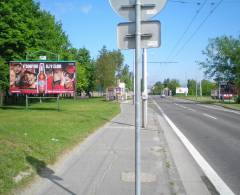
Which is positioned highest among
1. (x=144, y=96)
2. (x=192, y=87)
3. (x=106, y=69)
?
(x=106, y=69)

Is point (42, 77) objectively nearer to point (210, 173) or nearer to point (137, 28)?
point (210, 173)

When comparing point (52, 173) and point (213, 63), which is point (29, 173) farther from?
point (213, 63)

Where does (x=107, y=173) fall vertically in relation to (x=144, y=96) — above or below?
below

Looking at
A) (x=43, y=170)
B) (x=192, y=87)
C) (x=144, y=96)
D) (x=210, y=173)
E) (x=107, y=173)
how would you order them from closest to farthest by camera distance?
(x=107, y=173), (x=43, y=170), (x=210, y=173), (x=144, y=96), (x=192, y=87)

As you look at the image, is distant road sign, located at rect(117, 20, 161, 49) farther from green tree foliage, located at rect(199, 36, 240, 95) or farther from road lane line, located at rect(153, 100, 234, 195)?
green tree foliage, located at rect(199, 36, 240, 95)

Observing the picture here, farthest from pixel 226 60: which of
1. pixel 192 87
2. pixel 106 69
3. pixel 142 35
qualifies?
pixel 192 87

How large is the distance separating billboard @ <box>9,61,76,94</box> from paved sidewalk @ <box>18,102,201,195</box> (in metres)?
21.8

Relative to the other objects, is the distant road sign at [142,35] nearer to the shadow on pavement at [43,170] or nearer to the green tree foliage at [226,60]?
the shadow on pavement at [43,170]

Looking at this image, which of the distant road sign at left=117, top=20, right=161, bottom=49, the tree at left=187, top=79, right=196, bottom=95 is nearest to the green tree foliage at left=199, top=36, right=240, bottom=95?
the distant road sign at left=117, top=20, right=161, bottom=49

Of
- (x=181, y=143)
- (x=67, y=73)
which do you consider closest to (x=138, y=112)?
(x=181, y=143)

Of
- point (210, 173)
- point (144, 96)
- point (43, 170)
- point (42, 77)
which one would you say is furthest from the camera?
point (42, 77)

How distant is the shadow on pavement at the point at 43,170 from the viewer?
758 cm

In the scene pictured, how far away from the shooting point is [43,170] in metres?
8.42

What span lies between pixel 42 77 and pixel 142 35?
29.4 m
